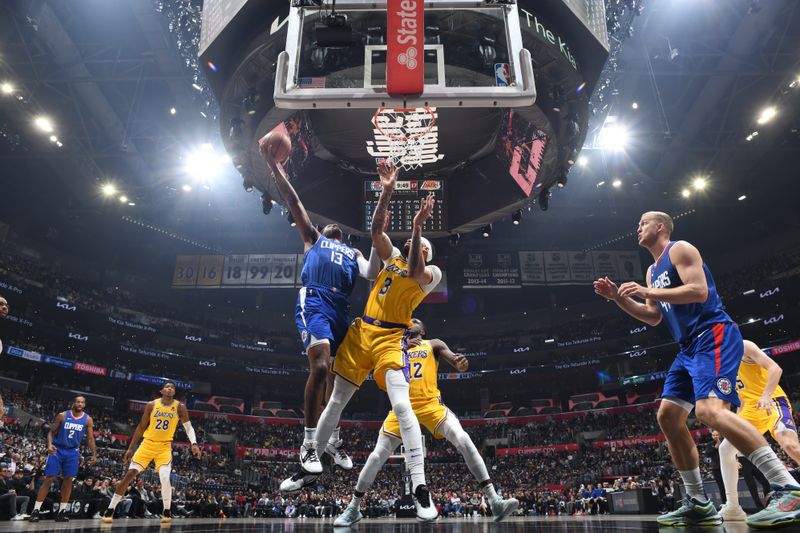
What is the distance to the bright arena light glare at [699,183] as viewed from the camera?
2217 cm

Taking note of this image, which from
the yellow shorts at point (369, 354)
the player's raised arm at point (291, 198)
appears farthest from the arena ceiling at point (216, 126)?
the yellow shorts at point (369, 354)

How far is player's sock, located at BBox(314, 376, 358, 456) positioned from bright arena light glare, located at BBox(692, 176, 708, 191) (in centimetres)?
2311

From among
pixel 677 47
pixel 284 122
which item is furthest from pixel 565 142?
pixel 677 47

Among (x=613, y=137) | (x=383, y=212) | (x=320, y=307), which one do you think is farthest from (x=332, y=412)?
(x=613, y=137)

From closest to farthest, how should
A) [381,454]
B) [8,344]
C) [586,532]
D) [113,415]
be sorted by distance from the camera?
[586,532] → [381,454] → [8,344] → [113,415]

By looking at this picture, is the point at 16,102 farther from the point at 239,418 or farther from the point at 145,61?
the point at 239,418

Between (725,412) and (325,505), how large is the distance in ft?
60.5

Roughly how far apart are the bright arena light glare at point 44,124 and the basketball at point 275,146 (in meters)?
18.3

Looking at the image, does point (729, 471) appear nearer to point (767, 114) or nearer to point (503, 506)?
point (503, 506)

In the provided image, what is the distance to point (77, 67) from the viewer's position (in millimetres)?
16547

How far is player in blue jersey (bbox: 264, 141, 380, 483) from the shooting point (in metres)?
4.16

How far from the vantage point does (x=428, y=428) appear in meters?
5.02

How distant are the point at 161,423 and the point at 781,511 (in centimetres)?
798

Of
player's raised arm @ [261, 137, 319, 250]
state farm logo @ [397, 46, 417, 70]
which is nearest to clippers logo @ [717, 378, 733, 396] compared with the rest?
player's raised arm @ [261, 137, 319, 250]
